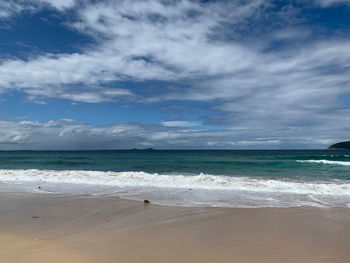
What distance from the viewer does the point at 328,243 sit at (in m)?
4.32

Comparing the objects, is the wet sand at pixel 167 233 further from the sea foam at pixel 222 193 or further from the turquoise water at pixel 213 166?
the turquoise water at pixel 213 166

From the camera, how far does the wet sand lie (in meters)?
3.76

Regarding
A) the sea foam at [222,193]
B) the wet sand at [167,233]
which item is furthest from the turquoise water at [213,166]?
the wet sand at [167,233]

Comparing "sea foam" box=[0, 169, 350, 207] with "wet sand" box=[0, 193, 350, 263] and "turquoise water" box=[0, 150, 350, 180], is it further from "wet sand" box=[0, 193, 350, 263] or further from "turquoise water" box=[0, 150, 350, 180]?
"turquoise water" box=[0, 150, 350, 180]

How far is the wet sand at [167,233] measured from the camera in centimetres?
376

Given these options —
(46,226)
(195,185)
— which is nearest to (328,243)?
(46,226)

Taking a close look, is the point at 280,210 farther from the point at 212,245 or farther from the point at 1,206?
the point at 1,206

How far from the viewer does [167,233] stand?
15.8ft

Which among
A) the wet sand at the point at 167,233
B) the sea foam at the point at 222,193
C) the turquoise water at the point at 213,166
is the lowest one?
the wet sand at the point at 167,233

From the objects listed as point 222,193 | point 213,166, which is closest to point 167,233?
point 222,193

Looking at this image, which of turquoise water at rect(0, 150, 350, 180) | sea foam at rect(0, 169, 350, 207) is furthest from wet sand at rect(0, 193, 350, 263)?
turquoise water at rect(0, 150, 350, 180)

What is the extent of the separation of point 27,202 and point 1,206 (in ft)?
2.22

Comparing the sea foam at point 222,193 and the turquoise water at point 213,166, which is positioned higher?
the turquoise water at point 213,166

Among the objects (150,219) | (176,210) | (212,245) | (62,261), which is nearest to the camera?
(62,261)
